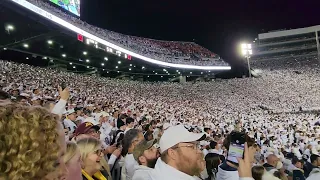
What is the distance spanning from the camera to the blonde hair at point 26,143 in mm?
898

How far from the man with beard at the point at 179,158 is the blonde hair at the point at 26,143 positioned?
4.25 feet

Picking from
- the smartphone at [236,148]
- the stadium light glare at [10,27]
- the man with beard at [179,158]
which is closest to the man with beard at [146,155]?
the man with beard at [179,158]

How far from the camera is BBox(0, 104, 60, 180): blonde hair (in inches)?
35.4

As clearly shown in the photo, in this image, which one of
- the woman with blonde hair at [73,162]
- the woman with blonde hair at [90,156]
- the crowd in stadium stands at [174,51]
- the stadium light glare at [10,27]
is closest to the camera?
the woman with blonde hair at [73,162]

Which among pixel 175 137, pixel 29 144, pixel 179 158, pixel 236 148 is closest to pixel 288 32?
pixel 236 148

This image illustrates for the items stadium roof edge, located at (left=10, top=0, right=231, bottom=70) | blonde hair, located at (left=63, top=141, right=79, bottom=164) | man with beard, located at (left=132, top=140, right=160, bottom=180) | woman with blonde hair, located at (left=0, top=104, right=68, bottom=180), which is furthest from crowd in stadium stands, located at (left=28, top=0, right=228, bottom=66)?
woman with blonde hair, located at (left=0, top=104, right=68, bottom=180)

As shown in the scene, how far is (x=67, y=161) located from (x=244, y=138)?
1.41 m

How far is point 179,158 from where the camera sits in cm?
223

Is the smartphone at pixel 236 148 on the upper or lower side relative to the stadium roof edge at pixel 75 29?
lower

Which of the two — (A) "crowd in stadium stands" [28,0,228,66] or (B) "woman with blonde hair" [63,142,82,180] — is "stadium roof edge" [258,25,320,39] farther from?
(B) "woman with blonde hair" [63,142,82,180]

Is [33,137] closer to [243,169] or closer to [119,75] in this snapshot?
[243,169]

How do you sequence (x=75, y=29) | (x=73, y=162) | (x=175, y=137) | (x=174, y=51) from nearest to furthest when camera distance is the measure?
(x=73, y=162) → (x=175, y=137) → (x=75, y=29) → (x=174, y=51)

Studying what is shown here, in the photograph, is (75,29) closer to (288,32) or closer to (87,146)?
(87,146)

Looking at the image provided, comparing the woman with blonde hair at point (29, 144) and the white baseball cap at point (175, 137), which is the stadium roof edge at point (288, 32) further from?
the woman with blonde hair at point (29, 144)
